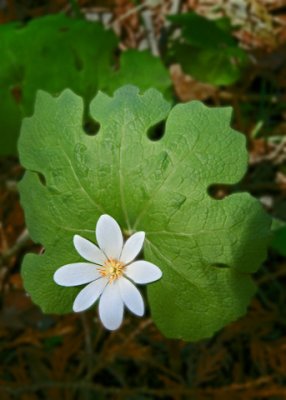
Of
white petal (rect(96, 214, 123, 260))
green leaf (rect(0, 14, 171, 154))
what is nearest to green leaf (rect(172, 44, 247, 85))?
green leaf (rect(0, 14, 171, 154))

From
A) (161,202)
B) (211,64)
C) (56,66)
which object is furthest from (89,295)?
(211,64)

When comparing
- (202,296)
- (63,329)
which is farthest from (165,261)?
(63,329)

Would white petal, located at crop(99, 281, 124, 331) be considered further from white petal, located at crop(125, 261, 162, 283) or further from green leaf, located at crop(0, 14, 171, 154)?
green leaf, located at crop(0, 14, 171, 154)

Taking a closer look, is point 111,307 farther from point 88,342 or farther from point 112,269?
point 88,342

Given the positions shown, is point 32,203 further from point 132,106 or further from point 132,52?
point 132,52

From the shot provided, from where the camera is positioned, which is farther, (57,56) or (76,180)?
(57,56)

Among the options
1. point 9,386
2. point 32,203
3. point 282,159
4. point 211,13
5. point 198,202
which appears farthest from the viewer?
point 211,13

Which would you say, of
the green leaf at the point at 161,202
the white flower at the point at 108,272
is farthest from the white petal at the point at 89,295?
the green leaf at the point at 161,202
